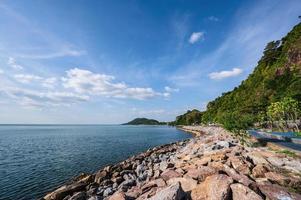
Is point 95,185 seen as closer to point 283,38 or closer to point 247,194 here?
point 247,194

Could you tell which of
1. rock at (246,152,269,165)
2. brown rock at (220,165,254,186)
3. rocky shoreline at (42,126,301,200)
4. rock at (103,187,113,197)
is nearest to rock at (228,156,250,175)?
rocky shoreline at (42,126,301,200)

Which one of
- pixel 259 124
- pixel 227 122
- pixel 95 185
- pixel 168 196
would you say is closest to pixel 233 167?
pixel 168 196

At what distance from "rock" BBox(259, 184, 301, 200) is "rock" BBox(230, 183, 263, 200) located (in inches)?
29.4

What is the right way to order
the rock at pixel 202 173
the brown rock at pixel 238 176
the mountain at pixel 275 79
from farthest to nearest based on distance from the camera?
1. the mountain at pixel 275 79
2. the rock at pixel 202 173
3. the brown rock at pixel 238 176

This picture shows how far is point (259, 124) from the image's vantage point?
67.6 m

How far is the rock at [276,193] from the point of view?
30.6ft

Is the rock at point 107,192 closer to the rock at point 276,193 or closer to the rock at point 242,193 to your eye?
the rock at point 242,193

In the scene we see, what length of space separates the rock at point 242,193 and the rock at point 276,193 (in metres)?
0.75

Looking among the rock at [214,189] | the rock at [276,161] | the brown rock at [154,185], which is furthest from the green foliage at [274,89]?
the rock at [214,189]

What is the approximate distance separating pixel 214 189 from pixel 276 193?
2.62m

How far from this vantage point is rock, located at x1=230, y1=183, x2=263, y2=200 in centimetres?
923

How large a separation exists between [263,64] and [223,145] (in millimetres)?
103186

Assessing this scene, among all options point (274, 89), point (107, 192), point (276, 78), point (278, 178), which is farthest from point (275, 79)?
point (107, 192)

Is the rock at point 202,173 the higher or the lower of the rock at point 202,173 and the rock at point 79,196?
the higher
